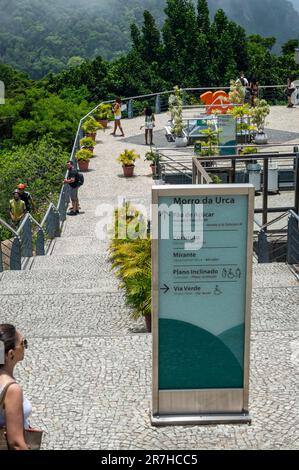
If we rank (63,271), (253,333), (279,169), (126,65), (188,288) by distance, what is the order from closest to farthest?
(188,288)
(253,333)
(63,271)
(279,169)
(126,65)

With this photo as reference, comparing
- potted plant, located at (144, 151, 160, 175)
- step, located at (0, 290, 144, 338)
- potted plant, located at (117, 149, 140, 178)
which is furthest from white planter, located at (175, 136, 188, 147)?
step, located at (0, 290, 144, 338)

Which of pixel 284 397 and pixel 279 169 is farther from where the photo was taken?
pixel 279 169

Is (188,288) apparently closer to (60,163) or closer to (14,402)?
(14,402)

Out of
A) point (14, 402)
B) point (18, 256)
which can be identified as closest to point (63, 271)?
point (18, 256)

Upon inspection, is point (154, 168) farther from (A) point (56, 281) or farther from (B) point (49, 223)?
(A) point (56, 281)

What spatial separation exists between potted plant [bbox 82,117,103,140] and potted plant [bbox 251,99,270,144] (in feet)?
19.5

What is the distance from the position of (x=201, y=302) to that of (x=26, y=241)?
8.20 meters

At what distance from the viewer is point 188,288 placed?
679 cm

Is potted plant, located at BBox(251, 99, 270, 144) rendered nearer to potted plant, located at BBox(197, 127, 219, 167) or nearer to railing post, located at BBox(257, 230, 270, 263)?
potted plant, located at BBox(197, 127, 219, 167)

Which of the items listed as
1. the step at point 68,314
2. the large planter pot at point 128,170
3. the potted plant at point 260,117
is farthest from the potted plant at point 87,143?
the step at point 68,314

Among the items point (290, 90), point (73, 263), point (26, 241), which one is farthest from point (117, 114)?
point (73, 263)

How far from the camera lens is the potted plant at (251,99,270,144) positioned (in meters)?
24.7

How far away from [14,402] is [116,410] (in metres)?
2.22

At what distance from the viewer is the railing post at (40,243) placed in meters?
15.2
